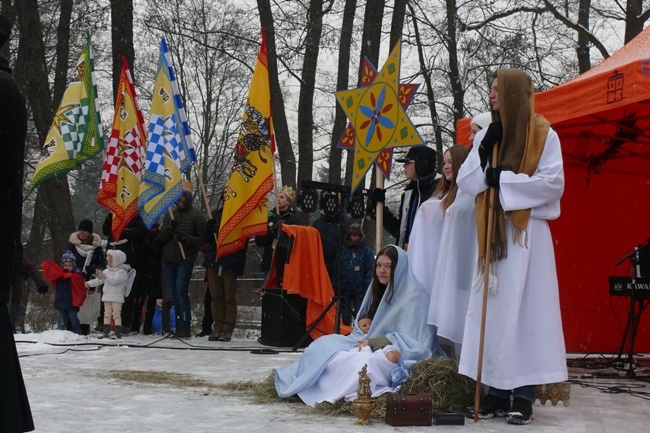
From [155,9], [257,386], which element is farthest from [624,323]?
[155,9]

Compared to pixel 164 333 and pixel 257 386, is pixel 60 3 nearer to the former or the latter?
pixel 164 333

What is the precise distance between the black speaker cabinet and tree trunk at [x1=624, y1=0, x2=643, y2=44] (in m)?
9.47

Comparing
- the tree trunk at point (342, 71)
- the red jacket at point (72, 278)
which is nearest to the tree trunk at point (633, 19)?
the tree trunk at point (342, 71)

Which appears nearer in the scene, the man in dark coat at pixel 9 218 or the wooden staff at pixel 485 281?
the man in dark coat at pixel 9 218

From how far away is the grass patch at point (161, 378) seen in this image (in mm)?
7656

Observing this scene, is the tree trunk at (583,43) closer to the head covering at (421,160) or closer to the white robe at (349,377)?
the head covering at (421,160)

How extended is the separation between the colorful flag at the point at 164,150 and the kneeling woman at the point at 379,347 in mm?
5919

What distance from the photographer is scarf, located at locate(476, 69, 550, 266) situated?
6.22 metres

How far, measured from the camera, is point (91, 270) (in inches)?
500

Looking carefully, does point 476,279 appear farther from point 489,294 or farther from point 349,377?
point 349,377

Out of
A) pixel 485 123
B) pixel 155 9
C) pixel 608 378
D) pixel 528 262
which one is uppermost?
pixel 155 9

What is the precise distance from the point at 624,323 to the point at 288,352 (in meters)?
4.11

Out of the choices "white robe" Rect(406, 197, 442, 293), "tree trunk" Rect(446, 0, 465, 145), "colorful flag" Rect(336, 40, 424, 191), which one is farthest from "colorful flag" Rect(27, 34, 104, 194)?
"tree trunk" Rect(446, 0, 465, 145)

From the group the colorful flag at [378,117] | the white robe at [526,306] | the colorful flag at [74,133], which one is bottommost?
the white robe at [526,306]
